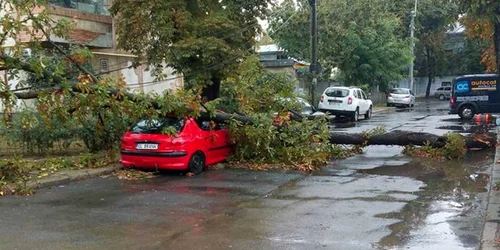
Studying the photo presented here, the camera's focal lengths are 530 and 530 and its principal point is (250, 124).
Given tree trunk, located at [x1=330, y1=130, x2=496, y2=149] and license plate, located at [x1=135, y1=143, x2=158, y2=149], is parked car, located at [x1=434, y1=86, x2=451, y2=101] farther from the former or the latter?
license plate, located at [x1=135, y1=143, x2=158, y2=149]

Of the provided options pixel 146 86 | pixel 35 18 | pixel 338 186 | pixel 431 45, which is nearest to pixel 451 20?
pixel 338 186

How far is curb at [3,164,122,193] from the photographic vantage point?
10.6m

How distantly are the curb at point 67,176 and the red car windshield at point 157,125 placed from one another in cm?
116

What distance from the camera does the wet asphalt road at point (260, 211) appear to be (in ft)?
21.9

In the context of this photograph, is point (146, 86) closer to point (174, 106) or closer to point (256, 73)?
point (256, 73)

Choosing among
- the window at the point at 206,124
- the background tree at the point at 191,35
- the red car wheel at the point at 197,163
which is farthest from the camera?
the background tree at the point at 191,35


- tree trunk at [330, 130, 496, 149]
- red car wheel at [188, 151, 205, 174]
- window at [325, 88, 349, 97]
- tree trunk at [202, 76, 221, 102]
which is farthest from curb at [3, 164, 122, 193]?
window at [325, 88, 349, 97]

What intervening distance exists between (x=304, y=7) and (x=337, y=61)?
14.5ft

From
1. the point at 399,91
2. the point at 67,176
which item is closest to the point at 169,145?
the point at 67,176

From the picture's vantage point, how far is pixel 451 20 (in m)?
14.8

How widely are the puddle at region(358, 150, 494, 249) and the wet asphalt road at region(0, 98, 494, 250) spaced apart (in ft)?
0.05

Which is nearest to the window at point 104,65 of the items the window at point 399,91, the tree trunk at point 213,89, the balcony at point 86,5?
the balcony at point 86,5

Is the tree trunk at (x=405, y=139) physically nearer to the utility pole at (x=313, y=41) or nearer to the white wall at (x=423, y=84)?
the utility pole at (x=313, y=41)

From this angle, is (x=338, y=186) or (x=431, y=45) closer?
(x=338, y=186)
